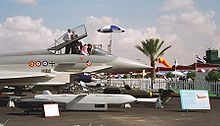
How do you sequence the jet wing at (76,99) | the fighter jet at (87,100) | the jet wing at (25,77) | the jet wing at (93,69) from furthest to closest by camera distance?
the jet wing at (93,69)
the jet wing at (25,77)
the jet wing at (76,99)
the fighter jet at (87,100)

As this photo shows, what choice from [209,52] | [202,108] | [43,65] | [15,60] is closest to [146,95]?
[202,108]

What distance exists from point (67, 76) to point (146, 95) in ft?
20.2

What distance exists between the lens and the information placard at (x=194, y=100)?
49.7 ft

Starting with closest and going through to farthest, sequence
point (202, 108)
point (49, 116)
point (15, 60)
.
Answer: point (49, 116) < point (202, 108) < point (15, 60)

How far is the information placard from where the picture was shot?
49.7 feet

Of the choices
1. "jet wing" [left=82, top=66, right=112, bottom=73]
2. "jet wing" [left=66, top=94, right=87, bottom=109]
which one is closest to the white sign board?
"jet wing" [left=66, top=94, right=87, bottom=109]

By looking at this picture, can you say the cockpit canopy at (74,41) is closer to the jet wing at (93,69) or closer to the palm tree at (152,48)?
the jet wing at (93,69)

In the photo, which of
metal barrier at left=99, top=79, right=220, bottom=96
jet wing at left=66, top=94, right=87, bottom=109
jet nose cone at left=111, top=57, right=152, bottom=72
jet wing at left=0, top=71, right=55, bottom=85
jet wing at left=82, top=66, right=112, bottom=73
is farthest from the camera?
metal barrier at left=99, top=79, right=220, bottom=96

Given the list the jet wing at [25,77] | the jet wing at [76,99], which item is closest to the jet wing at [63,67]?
the jet wing at [25,77]

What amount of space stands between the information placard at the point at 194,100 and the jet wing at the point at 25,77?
22.4 feet

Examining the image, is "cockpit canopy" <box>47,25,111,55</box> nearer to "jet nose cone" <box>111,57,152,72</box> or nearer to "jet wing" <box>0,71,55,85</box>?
"jet nose cone" <box>111,57,152,72</box>

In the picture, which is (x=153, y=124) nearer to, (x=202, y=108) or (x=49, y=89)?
(x=202, y=108)

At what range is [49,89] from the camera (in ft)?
56.1

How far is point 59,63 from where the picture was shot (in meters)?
17.2
